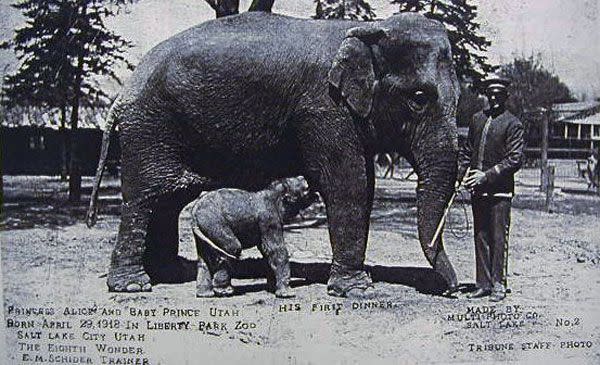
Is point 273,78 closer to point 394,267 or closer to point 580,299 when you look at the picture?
point 394,267

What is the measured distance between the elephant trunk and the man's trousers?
132mm

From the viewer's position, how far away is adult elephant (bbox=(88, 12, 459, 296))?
11.4ft

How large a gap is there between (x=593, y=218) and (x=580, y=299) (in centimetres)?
41

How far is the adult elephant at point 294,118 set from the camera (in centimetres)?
347

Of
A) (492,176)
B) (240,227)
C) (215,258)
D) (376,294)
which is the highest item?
(492,176)

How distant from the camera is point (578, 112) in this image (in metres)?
3.83

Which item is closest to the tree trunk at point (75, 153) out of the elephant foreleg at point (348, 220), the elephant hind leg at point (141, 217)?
the elephant hind leg at point (141, 217)

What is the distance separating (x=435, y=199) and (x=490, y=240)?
0.32 meters

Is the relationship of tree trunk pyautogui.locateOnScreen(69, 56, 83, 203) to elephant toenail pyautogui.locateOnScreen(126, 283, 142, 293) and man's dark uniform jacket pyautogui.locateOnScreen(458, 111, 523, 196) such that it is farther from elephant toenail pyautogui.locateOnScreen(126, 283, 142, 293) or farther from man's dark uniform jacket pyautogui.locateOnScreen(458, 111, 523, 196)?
man's dark uniform jacket pyautogui.locateOnScreen(458, 111, 523, 196)

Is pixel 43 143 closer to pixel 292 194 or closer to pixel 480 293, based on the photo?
pixel 292 194

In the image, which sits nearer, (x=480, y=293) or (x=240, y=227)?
(x=240, y=227)

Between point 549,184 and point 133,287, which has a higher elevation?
point 549,184

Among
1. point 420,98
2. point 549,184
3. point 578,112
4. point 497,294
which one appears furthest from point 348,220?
point 578,112

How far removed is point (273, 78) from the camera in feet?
11.5
